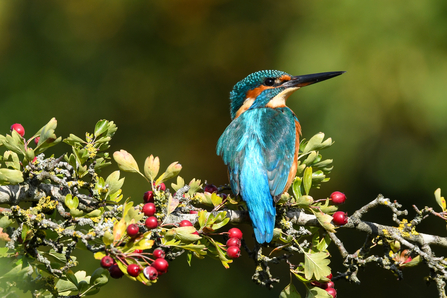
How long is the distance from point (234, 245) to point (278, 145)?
2.24 ft

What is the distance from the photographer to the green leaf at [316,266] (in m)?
1.08

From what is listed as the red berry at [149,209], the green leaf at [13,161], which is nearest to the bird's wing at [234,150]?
the red berry at [149,209]

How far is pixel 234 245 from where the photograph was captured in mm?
1113

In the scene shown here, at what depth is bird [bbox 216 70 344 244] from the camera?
4.66 ft

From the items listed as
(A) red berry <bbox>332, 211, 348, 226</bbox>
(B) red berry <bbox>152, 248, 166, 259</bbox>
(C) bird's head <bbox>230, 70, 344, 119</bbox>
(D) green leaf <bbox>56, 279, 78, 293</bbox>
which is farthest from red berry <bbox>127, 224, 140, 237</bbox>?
(C) bird's head <bbox>230, 70, 344, 119</bbox>

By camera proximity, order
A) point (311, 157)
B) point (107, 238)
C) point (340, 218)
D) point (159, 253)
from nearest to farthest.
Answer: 1. point (107, 238)
2. point (159, 253)
3. point (340, 218)
4. point (311, 157)

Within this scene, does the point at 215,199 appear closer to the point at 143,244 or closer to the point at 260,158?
the point at 143,244

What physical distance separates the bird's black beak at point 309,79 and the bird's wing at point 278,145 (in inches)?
10.0

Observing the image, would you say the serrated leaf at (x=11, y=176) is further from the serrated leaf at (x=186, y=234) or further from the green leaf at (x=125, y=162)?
the serrated leaf at (x=186, y=234)

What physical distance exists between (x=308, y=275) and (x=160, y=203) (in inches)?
17.1

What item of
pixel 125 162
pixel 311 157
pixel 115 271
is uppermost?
pixel 125 162

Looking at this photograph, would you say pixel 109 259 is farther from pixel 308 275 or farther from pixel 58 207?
pixel 308 275

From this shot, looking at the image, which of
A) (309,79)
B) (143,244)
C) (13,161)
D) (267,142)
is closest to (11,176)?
(13,161)

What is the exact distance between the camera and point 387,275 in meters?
3.17
